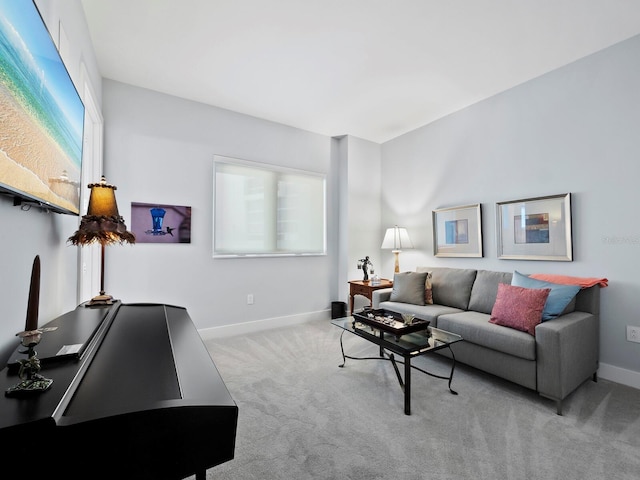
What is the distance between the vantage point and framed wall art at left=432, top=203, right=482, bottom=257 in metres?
3.34

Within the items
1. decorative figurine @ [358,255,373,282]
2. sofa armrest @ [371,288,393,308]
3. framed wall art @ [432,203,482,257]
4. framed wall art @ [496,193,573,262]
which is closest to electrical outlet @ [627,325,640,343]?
framed wall art @ [496,193,573,262]

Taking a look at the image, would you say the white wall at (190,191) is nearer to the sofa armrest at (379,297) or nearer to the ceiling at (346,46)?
the ceiling at (346,46)

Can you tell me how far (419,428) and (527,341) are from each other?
99 centimetres

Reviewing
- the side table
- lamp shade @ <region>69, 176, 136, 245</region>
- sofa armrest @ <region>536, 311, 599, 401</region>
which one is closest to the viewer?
lamp shade @ <region>69, 176, 136, 245</region>

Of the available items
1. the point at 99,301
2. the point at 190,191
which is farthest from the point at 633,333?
the point at 190,191

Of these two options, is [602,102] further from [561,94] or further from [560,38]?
[560,38]

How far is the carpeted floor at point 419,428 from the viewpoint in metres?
1.47

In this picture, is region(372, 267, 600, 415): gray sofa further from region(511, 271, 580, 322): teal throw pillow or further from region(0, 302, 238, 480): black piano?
region(0, 302, 238, 480): black piano

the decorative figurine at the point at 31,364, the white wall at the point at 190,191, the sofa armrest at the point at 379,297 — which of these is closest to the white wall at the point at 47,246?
the decorative figurine at the point at 31,364

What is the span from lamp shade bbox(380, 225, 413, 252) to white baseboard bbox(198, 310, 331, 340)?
132 cm

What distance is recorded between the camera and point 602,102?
8.17 ft

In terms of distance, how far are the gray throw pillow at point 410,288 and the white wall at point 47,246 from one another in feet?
9.17

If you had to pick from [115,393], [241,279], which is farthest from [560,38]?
[241,279]

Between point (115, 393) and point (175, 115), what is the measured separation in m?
3.23
